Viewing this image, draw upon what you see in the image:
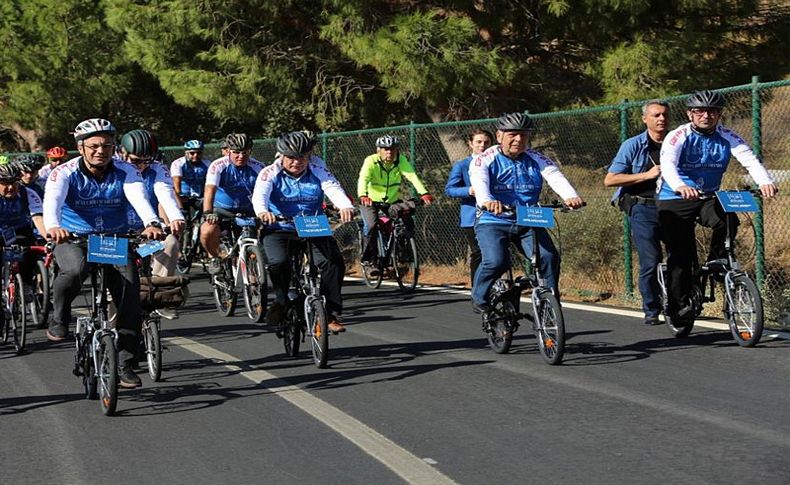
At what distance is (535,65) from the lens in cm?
1928

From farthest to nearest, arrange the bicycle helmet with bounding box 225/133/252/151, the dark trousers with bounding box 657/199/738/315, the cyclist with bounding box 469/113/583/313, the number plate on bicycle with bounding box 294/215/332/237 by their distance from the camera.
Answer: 1. the bicycle helmet with bounding box 225/133/252/151
2. the dark trousers with bounding box 657/199/738/315
3. the number plate on bicycle with bounding box 294/215/332/237
4. the cyclist with bounding box 469/113/583/313

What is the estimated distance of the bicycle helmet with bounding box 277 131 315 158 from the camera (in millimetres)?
10352

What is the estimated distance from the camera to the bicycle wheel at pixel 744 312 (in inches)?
385

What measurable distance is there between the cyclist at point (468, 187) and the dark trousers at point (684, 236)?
2.68 meters

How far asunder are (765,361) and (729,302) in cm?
81

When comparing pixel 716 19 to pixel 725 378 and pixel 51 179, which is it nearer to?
pixel 725 378

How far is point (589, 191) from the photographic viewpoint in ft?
58.6

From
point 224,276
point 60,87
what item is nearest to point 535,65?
point 224,276

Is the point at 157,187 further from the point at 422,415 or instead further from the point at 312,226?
the point at 422,415

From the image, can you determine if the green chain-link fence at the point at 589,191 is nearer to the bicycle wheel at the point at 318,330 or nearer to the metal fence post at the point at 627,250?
the metal fence post at the point at 627,250

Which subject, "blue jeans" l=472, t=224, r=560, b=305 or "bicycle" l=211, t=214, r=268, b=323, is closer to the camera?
"blue jeans" l=472, t=224, r=560, b=305

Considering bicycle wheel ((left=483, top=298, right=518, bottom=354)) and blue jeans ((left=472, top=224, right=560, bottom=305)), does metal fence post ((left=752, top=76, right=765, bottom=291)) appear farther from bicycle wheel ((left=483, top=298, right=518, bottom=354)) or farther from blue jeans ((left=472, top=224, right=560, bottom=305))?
bicycle wheel ((left=483, top=298, right=518, bottom=354))

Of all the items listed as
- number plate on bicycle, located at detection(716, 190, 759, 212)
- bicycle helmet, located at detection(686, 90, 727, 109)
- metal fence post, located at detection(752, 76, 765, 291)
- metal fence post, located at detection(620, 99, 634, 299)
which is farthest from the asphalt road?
metal fence post, located at detection(620, 99, 634, 299)

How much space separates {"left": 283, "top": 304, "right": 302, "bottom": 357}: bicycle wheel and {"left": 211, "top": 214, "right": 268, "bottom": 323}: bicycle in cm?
164
